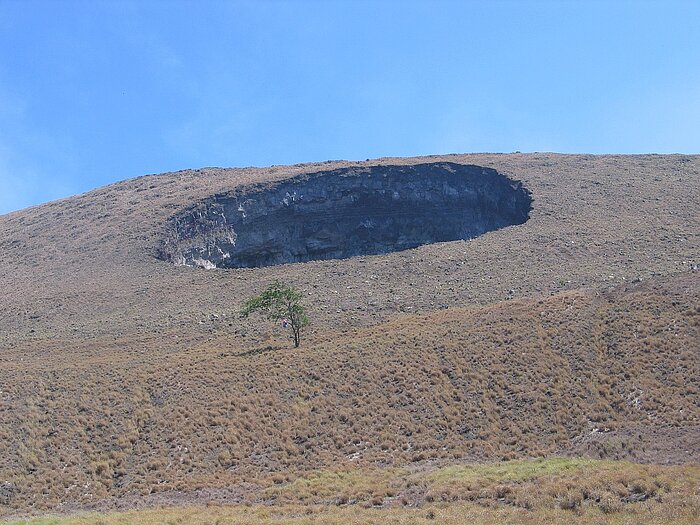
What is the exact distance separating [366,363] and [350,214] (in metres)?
39.1

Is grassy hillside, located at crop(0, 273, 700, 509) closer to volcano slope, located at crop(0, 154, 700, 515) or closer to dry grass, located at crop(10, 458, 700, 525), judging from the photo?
volcano slope, located at crop(0, 154, 700, 515)

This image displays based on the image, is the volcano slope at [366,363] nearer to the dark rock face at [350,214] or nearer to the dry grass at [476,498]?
the dry grass at [476,498]

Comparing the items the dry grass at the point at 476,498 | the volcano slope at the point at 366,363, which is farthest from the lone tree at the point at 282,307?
the dry grass at the point at 476,498

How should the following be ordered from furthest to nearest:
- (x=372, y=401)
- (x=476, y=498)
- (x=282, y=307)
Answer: (x=282, y=307), (x=372, y=401), (x=476, y=498)

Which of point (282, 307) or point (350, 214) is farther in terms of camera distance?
point (350, 214)

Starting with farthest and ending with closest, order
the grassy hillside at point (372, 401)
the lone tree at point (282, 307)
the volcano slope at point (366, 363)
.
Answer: the lone tree at point (282, 307), the grassy hillside at point (372, 401), the volcano slope at point (366, 363)

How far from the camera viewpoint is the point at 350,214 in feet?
223

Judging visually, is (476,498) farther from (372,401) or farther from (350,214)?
(350,214)

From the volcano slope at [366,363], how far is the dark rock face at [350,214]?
2.83 m

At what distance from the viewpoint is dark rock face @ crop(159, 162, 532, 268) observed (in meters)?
65.1

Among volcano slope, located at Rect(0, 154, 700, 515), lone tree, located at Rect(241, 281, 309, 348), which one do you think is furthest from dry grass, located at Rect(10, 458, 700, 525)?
lone tree, located at Rect(241, 281, 309, 348)

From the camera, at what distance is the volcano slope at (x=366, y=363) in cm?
2186

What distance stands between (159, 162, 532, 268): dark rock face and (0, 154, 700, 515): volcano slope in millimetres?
2833

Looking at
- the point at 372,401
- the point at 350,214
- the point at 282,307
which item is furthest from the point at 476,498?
the point at 350,214
